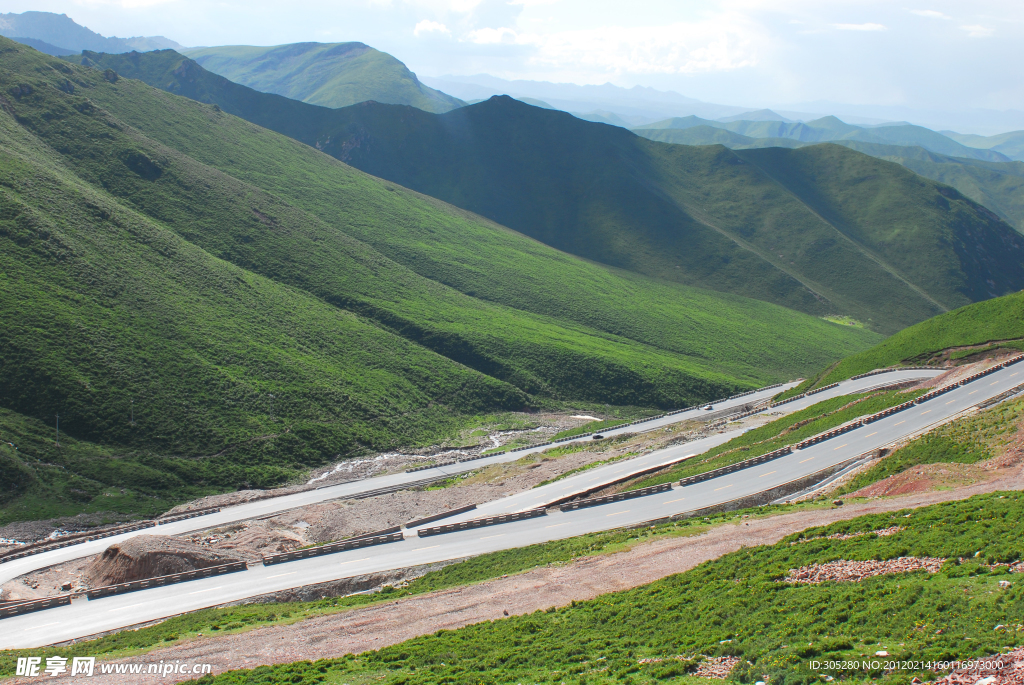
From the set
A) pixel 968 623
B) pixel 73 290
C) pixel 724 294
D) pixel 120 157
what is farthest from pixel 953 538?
pixel 724 294

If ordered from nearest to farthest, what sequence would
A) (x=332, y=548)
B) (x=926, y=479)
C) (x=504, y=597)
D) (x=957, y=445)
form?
(x=504, y=597) < (x=926, y=479) < (x=957, y=445) < (x=332, y=548)

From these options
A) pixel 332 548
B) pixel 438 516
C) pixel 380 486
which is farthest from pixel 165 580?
pixel 380 486

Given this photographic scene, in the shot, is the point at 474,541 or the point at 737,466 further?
the point at 737,466

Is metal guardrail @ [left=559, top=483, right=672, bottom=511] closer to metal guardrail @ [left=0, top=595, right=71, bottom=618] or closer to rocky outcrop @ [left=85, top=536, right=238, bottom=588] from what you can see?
rocky outcrop @ [left=85, top=536, right=238, bottom=588]

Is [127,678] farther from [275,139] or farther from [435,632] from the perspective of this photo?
[275,139]

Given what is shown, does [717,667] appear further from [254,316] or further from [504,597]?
[254,316]

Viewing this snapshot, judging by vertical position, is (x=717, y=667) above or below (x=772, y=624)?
below

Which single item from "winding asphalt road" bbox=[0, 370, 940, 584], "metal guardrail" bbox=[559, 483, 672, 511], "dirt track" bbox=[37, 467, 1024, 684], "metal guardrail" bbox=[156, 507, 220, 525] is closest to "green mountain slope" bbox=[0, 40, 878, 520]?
"metal guardrail" bbox=[156, 507, 220, 525]
